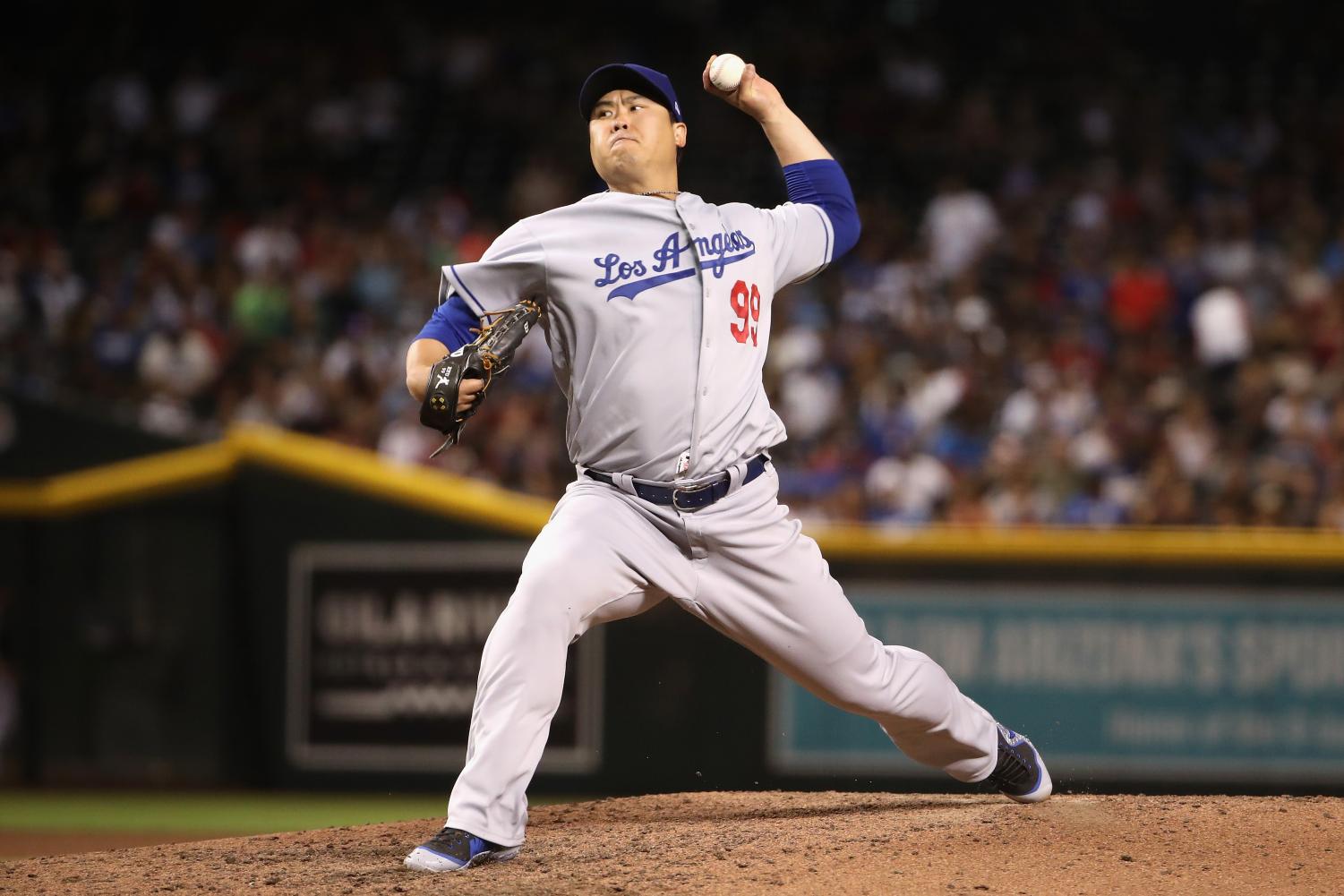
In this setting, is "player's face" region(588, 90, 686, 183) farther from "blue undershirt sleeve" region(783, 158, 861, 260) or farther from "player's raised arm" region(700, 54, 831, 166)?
"blue undershirt sleeve" region(783, 158, 861, 260)

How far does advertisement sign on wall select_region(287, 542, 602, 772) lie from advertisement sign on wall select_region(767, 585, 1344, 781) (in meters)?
1.63

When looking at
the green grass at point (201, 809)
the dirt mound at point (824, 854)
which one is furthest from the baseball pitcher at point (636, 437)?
the green grass at point (201, 809)

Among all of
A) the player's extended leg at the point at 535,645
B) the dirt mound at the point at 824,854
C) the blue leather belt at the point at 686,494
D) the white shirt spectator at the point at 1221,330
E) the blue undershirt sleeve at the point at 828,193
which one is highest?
the white shirt spectator at the point at 1221,330

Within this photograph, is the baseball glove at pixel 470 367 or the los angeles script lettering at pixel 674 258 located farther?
the los angeles script lettering at pixel 674 258

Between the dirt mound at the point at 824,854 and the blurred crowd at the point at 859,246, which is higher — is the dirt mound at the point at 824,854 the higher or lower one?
the lower one

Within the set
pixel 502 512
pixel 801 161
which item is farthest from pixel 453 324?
pixel 502 512

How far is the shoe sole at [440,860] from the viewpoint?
Answer: 129 inches

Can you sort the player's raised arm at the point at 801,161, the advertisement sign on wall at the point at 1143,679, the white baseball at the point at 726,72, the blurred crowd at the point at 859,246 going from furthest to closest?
1. the blurred crowd at the point at 859,246
2. the advertisement sign on wall at the point at 1143,679
3. the player's raised arm at the point at 801,161
4. the white baseball at the point at 726,72

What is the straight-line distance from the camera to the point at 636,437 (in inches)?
136

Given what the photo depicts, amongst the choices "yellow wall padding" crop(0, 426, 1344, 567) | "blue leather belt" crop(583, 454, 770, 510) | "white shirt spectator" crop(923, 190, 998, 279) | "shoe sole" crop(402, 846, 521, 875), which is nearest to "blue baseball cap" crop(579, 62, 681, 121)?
"blue leather belt" crop(583, 454, 770, 510)

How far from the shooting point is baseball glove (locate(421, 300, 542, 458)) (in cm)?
316

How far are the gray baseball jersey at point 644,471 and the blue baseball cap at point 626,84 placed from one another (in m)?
0.25

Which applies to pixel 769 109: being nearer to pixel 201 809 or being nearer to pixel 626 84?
pixel 626 84

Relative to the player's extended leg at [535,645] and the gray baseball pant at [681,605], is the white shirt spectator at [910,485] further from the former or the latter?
the player's extended leg at [535,645]
